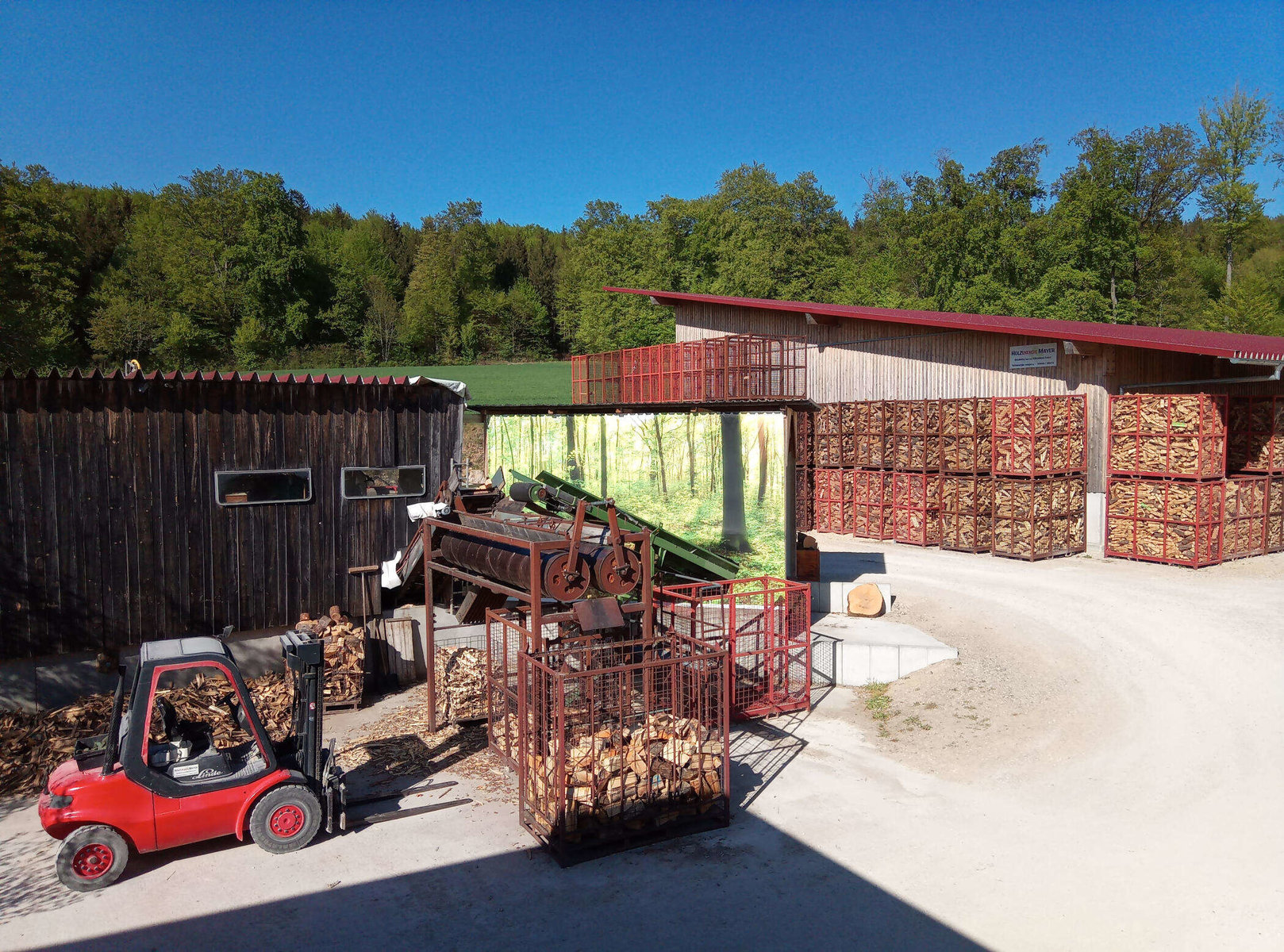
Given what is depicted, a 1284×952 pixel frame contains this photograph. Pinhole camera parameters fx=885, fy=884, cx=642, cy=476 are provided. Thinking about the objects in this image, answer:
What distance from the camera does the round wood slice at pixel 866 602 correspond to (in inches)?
605

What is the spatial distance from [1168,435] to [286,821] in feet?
59.2

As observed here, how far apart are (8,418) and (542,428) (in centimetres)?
960

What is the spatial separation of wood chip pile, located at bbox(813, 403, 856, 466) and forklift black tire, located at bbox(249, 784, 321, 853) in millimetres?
19383

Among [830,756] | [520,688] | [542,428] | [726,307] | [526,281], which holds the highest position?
[526,281]

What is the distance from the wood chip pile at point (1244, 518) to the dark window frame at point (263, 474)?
17765 mm

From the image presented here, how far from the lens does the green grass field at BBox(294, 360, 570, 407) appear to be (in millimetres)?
43562

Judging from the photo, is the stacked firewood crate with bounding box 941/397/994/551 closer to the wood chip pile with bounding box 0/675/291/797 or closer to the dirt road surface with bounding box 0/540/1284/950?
the dirt road surface with bounding box 0/540/1284/950

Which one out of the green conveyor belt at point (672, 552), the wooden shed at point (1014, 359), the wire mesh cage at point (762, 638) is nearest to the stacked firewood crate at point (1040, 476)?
the wooden shed at point (1014, 359)

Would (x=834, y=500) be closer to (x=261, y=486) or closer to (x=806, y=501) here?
(x=806, y=501)

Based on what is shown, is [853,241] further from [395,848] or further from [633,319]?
[395,848]

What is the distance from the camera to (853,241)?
2805 inches

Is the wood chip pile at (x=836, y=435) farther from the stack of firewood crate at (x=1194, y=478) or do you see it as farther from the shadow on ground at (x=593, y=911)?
the shadow on ground at (x=593, y=911)

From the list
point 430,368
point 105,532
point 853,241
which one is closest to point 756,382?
point 105,532

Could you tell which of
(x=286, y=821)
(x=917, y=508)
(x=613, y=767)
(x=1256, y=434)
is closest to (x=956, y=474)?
(x=917, y=508)
